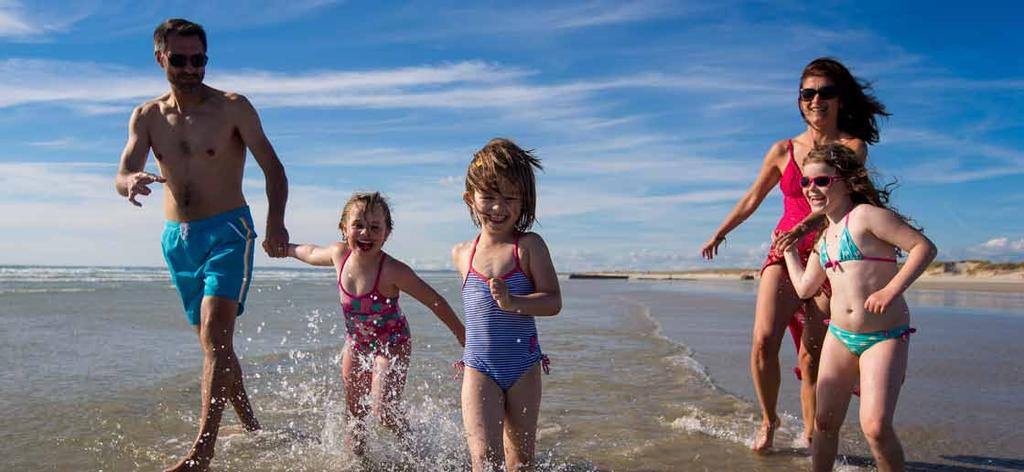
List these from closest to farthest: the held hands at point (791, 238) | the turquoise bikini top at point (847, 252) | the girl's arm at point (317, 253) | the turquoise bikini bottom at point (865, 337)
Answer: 1. the turquoise bikini bottom at point (865, 337)
2. the turquoise bikini top at point (847, 252)
3. the held hands at point (791, 238)
4. the girl's arm at point (317, 253)

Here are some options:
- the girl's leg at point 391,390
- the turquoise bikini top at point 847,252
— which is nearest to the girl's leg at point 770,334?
the turquoise bikini top at point 847,252

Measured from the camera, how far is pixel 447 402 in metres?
6.26

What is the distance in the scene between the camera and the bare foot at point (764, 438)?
471cm

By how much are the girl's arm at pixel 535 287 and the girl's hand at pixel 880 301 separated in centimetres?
134

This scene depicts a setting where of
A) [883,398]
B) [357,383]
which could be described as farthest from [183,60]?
[883,398]

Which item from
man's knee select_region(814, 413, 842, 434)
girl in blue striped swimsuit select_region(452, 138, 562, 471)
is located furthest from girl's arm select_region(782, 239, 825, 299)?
girl in blue striped swimsuit select_region(452, 138, 562, 471)

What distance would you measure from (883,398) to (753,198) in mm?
1942

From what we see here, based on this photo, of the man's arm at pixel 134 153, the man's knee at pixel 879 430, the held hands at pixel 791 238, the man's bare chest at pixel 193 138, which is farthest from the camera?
the man's bare chest at pixel 193 138

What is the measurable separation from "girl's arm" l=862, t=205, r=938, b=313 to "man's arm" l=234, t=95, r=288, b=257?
3305mm

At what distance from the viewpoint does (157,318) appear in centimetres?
1176

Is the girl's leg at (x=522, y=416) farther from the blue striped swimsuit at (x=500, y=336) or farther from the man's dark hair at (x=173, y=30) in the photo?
the man's dark hair at (x=173, y=30)

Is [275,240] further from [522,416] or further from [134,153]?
[522,416]

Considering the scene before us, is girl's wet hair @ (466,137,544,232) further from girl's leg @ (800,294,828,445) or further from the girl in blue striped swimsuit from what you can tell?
girl's leg @ (800,294,828,445)

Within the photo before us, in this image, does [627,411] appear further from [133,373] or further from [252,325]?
[252,325]
